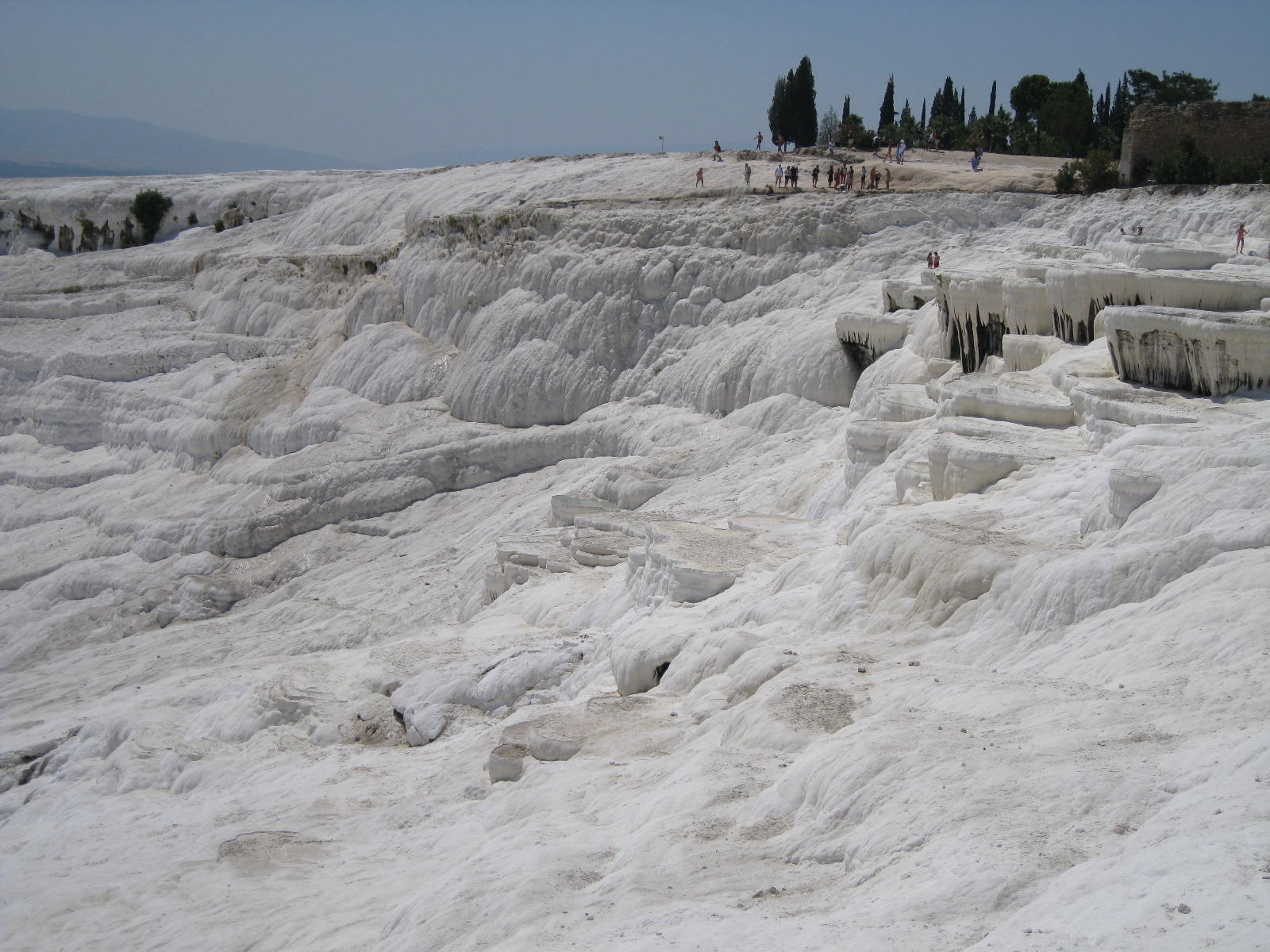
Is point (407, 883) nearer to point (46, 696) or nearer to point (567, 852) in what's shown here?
point (567, 852)

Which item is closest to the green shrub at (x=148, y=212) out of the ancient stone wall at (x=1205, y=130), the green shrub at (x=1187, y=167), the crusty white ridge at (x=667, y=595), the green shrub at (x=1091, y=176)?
the crusty white ridge at (x=667, y=595)

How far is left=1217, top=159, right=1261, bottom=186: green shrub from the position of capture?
19625mm

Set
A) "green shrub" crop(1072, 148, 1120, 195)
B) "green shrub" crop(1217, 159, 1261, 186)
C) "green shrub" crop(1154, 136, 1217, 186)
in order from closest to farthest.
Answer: "green shrub" crop(1217, 159, 1261, 186)
"green shrub" crop(1154, 136, 1217, 186)
"green shrub" crop(1072, 148, 1120, 195)

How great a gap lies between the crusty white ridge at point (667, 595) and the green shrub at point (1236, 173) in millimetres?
882

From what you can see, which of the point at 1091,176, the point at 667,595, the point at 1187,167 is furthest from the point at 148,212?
the point at 667,595

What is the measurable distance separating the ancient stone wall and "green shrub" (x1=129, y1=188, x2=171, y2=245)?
32678 millimetres

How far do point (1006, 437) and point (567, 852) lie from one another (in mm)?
6553

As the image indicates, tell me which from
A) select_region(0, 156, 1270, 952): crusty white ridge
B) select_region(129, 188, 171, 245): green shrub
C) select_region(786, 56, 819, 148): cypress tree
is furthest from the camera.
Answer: select_region(129, 188, 171, 245): green shrub

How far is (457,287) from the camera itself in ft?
86.4

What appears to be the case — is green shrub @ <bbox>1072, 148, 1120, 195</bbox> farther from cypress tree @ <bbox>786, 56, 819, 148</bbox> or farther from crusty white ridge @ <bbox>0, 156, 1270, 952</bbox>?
cypress tree @ <bbox>786, 56, 819, 148</bbox>

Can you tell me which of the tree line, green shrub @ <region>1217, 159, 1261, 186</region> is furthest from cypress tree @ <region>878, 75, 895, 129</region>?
green shrub @ <region>1217, 159, 1261, 186</region>

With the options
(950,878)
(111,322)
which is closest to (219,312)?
(111,322)

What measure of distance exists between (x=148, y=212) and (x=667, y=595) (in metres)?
35.7

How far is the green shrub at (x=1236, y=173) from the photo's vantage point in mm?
19625
